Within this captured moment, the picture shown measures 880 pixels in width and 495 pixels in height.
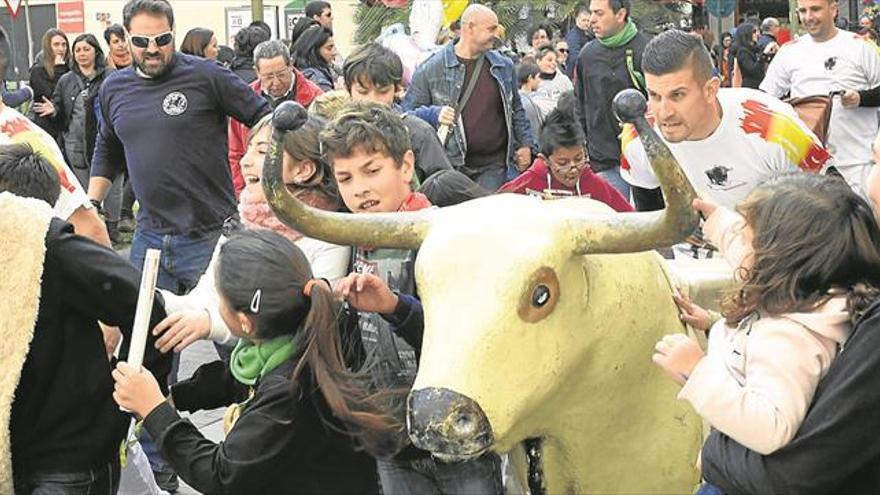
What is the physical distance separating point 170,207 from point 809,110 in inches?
122

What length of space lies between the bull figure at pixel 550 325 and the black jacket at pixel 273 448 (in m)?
0.39

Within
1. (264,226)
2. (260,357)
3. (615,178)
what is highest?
(260,357)

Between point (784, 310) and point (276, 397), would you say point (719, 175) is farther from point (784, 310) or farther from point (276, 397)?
point (276, 397)

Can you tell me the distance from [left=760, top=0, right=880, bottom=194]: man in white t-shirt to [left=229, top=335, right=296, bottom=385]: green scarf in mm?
5064

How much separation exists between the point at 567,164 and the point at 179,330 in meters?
2.41

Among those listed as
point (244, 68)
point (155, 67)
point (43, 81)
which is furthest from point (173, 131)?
point (43, 81)

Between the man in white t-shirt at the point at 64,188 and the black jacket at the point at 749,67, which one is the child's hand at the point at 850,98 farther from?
the black jacket at the point at 749,67

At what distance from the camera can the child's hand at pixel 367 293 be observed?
3.78 metres

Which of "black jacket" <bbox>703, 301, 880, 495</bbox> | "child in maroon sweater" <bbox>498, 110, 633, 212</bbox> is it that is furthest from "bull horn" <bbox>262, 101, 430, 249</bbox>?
"child in maroon sweater" <bbox>498, 110, 633, 212</bbox>

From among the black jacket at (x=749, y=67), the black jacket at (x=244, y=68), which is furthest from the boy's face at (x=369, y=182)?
the black jacket at (x=749, y=67)

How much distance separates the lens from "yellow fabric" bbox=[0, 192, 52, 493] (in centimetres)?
369

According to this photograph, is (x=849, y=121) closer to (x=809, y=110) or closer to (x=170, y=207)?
(x=809, y=110)

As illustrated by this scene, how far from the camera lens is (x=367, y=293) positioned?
3807 millimetres

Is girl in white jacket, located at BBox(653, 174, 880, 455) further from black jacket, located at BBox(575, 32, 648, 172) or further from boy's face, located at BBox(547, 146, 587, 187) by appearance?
black jacket, located at BBox(575, 32, 648, 172)
